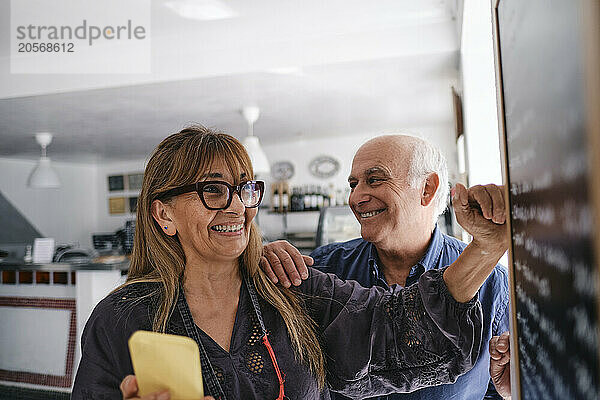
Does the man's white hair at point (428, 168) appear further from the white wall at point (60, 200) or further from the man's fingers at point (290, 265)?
the white wall at point (60, 200)

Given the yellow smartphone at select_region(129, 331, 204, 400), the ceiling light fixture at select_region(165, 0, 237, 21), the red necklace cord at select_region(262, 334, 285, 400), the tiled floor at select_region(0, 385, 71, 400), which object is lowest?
the tiled floor at select_region(0, 385, 71, 400)

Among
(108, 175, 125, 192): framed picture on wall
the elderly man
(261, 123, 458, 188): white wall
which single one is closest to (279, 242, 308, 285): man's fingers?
the elderly man

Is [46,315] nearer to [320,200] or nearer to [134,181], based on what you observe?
[320,200]

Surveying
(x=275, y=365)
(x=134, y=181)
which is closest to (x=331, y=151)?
(x=134, y=181)

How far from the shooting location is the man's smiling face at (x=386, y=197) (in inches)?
72.4

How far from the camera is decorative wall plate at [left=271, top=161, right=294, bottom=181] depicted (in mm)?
8773

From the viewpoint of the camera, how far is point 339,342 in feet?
4.41

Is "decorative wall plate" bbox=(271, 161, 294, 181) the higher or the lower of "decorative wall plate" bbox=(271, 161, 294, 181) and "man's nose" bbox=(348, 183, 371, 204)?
the higher

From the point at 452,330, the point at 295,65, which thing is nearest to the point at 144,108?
the point at 295,65

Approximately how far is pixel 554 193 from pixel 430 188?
5.20 feet

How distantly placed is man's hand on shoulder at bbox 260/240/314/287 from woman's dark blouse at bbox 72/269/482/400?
48 millimetres

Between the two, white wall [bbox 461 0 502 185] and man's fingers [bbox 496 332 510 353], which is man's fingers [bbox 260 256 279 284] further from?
white wall [bbox 461 0 502 185]

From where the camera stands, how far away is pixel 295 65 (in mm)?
4164

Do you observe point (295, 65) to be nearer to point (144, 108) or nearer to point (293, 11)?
point (293, 11)
